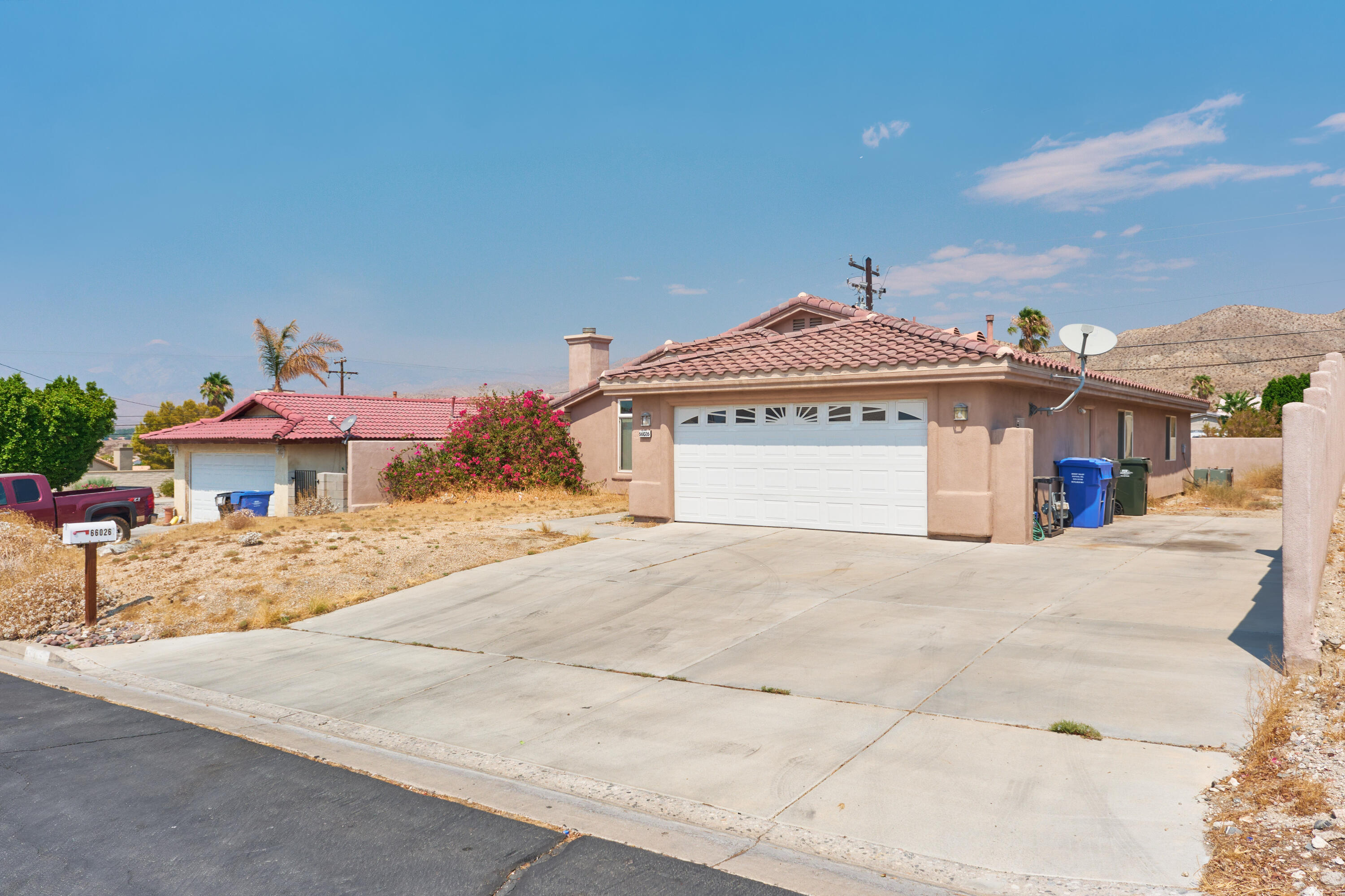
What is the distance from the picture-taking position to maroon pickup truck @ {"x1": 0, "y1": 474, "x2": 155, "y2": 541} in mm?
19250

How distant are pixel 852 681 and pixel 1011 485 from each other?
7262 mm

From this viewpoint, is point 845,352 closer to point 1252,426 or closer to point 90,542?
point 90,542

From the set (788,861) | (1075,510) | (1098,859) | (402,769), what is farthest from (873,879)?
(1075,510)

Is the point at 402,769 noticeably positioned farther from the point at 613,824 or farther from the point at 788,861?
the point at 788,861

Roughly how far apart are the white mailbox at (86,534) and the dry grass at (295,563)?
113cm

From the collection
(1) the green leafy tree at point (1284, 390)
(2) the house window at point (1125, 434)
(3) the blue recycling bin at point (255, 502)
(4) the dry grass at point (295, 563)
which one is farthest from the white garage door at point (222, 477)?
(1) the green leafy tree at point (1284, 390)

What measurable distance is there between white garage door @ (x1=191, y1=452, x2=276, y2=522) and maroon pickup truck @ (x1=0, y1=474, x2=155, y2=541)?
4.13 meters

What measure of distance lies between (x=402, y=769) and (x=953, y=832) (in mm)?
3577

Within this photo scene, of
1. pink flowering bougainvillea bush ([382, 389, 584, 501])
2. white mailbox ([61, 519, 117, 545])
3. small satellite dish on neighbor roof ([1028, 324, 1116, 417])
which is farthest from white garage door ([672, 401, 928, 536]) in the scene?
white mailbox ([61, 519, 117, 545])

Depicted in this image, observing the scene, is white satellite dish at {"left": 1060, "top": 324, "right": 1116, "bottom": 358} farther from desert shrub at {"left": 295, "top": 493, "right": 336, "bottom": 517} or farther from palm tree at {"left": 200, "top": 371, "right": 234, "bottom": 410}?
palm tree at {"left": 200, "top": 371, "right": 234, "bottom": 410}

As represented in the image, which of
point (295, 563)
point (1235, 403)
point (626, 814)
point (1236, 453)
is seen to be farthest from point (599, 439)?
point (1235, 403)

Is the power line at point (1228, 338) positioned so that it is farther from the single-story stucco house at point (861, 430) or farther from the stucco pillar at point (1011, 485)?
the stucco pillar at point (1011, 485)

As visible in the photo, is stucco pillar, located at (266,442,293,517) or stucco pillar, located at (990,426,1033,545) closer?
stucco pillar, located at (990,426,1033,545)

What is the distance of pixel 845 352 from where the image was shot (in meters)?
15.3
